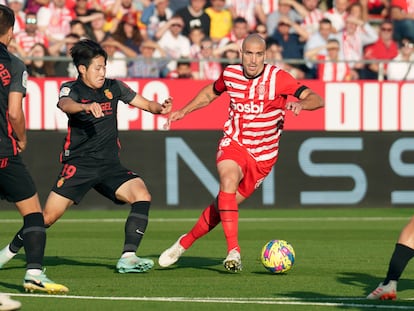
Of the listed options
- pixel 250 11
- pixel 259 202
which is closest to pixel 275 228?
pixel 259 202

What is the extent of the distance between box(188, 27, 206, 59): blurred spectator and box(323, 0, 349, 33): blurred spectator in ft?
9.36

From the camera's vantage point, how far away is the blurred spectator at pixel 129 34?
2078cm

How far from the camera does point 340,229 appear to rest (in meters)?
16.7

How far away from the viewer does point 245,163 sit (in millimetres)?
11312

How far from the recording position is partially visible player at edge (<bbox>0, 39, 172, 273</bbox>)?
432 inches

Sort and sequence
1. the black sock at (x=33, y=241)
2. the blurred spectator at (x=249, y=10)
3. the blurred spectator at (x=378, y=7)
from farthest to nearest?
the blurred spectator at (x=378, y=7), the blurred spectator at (x=249, y=10), the black sock at (x=33, y=241)

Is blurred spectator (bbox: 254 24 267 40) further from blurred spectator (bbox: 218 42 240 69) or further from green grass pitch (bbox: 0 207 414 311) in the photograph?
green grass pitch (bbox: 0 207 414 311)

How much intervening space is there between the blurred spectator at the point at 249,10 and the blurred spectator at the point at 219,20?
10.0 inches

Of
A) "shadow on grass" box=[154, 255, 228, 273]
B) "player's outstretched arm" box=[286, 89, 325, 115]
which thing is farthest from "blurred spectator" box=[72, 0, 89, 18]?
"player's outstretched arm" box=[286, 89, 325, 115]

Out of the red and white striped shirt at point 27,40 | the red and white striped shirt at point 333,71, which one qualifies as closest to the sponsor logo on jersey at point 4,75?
the red and white striped shirt at point 27,40

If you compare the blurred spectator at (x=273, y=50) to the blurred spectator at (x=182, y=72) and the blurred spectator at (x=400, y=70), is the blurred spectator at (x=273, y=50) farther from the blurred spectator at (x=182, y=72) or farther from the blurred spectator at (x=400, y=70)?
the blurred spectator at (x=400, y=70)

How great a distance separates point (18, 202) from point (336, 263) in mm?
4197

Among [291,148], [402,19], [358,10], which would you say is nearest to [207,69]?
[291,148]

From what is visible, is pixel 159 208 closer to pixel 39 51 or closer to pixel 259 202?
pixel 259 202
